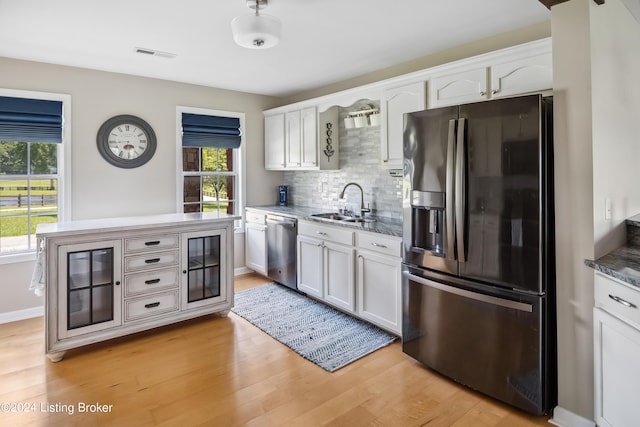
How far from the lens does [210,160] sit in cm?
484

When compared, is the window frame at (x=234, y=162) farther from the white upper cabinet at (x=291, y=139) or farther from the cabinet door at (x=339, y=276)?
the cabinet door at (x=339, y=276)

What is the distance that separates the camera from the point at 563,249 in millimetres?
2039

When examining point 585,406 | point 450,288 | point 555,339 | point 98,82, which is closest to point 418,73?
point 450,288

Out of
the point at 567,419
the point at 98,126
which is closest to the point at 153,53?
the point at 98,126

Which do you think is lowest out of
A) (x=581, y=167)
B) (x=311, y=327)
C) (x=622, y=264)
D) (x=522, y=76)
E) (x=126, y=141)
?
(x=311, y=327)

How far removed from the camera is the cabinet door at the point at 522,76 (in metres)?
2.41

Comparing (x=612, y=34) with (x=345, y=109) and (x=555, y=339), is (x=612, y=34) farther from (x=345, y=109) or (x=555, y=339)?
(x=345, y=109)

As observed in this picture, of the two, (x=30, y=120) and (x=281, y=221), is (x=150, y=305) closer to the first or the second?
(x=281, y=221)

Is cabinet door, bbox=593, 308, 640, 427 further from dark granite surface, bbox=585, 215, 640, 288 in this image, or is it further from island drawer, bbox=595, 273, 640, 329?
dark granite surface, bbox=585, 215, 640, 288

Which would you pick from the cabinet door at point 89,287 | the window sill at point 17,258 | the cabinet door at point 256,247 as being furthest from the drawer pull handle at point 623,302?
the window sill at point 17,258

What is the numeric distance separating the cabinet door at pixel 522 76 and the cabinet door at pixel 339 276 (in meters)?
1.75

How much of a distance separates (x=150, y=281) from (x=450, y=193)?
8.24 feet

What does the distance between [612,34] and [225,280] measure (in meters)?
3.40

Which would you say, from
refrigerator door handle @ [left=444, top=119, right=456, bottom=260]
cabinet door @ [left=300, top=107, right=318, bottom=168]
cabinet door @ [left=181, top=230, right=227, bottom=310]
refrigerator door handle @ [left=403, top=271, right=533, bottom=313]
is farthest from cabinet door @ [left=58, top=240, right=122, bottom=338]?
refrigerator door handle @ [left=444, top=119, right=456, bottom=260]
